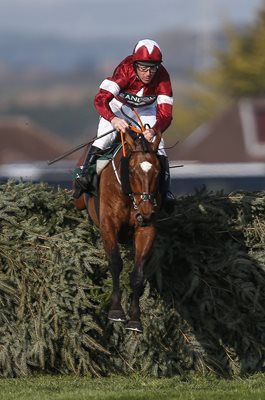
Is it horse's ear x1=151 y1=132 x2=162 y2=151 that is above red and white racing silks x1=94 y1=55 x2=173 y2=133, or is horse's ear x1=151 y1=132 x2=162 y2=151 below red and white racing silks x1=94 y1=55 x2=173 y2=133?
below

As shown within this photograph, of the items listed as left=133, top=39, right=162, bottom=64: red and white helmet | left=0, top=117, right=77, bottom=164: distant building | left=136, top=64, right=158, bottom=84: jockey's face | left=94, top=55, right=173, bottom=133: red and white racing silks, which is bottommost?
left=94, top=55, right=173, bottom=133: red and white racing silks

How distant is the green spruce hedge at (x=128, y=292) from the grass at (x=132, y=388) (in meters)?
0.26

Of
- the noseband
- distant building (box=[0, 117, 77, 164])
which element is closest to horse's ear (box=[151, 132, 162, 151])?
the noseband

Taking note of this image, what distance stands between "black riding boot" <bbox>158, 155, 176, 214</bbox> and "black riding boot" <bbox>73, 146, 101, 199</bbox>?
2.52 ft

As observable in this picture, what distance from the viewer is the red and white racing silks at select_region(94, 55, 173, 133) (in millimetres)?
11180

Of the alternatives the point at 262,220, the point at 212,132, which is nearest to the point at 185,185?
the point at 262,220

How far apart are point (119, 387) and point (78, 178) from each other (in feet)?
7.04

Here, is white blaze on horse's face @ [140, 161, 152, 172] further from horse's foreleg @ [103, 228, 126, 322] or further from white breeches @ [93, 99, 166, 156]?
white breeches @ [93, 99, 166, 156]

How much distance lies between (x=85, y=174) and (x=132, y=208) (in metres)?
0.98

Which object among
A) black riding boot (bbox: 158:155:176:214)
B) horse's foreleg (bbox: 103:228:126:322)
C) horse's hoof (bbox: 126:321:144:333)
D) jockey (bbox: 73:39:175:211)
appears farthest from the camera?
jockey (bbox: 73:39:175:211)

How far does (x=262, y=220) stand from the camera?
12672 mm

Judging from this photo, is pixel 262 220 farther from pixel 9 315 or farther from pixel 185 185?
pixel 185 185

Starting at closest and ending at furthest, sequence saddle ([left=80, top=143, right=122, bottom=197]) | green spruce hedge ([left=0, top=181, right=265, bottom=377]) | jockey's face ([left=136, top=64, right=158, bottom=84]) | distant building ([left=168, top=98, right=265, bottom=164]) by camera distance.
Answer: jockey's face ([left=136, top=64, right=158, bottom=84]) → saddle ([left=80, top=143, right=122, bottom=197]) → green spruce hedge ([left=0, top=181, right=265, bottom=377]) → distant building ([left=168, top=98, right=265, bottom=164])

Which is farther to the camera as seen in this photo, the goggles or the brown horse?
the goggles
